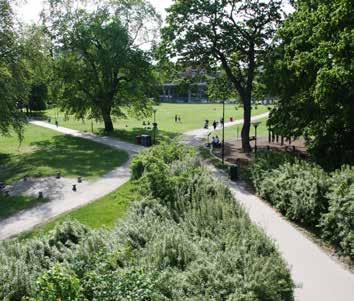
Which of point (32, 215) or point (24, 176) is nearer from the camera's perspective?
point (32, 215)

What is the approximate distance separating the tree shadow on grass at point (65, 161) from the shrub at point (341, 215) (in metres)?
16.9

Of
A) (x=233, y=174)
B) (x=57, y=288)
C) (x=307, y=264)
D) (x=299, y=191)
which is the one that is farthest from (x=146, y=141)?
(x=57, y=288)

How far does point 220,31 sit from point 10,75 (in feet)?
47.5

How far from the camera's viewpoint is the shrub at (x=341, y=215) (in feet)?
43.7

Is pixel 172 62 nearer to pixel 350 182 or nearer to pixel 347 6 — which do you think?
pixel 347 6

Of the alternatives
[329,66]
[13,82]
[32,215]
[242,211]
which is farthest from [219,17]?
[242,211]

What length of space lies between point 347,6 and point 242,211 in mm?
11924

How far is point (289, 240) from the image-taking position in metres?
15.0

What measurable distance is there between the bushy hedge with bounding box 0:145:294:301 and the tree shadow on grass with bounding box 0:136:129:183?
17.7m

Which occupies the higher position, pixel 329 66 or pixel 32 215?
pixel 329 66

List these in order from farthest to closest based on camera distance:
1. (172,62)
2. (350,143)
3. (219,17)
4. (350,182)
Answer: (172,62) < (219,17) < (350,143) < (350,182)

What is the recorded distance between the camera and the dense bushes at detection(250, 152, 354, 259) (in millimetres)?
13570

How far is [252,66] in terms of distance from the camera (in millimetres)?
31734

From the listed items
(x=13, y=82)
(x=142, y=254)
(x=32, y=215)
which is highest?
(x=13, y=82)
